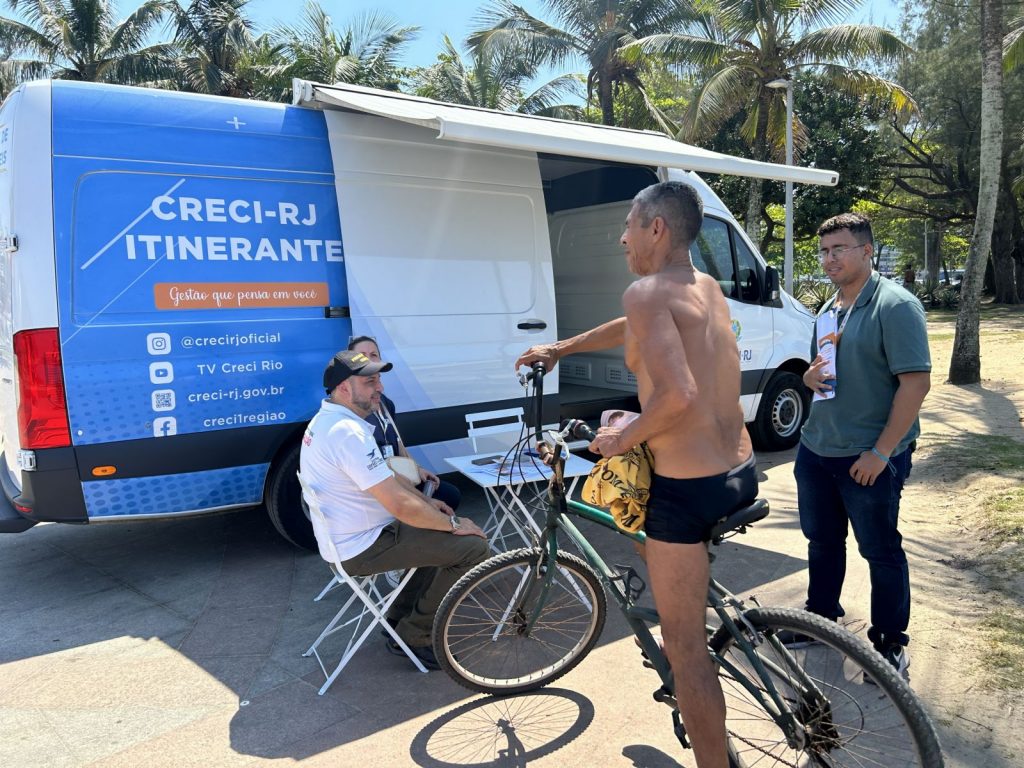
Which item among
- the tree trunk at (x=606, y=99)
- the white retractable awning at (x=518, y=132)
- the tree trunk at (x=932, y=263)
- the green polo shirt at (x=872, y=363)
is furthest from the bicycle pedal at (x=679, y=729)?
the tree trunk at (x=932, y=263)

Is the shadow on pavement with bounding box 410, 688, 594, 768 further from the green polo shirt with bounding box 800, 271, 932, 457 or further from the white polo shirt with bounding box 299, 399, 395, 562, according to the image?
the green polo shirt with bounding box 800, 271, 932, 457

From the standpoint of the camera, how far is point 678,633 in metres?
2.35

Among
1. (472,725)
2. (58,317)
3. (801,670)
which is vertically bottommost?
(472,725)

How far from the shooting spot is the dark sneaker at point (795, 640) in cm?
229

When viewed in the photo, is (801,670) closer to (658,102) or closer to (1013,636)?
(1013,636)

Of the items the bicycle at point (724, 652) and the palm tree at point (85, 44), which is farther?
the palm tree at point (85, 44)

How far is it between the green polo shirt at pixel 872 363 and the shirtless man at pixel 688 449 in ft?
3.27

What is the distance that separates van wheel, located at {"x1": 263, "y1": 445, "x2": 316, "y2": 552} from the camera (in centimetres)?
459

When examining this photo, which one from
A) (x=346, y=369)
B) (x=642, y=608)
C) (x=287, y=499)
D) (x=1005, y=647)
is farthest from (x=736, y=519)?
(x=287, y=499)

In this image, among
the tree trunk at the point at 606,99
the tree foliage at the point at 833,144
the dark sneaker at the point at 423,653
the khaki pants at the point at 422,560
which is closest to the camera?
the khaki pants at the point at 422,560

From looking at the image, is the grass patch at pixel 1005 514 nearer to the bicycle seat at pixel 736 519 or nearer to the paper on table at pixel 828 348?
the paper on table at pixel 828 348

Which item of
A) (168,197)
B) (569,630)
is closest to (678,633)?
(569,630)

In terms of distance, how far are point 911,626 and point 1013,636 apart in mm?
411

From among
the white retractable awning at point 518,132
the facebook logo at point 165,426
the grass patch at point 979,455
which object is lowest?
the grass patch at point 979,455
